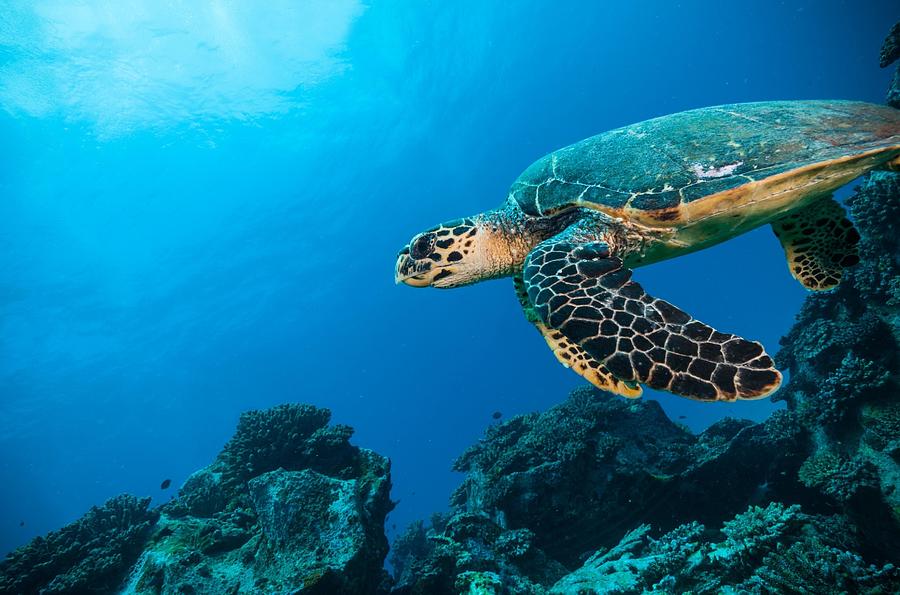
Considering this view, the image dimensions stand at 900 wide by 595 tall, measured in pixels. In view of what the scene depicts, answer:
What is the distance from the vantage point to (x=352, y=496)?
4215 millimetres

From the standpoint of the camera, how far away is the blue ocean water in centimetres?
2253

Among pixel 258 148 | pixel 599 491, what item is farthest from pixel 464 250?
pixel 258 148

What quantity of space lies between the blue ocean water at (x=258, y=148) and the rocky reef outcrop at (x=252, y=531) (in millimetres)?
24725

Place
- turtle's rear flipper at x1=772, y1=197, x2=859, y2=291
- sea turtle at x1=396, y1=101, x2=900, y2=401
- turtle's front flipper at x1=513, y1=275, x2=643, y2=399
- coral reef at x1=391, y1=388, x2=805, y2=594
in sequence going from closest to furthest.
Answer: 1. sea turtle at x1=396, y1=101, x2=900, y2=401
2. turtle's front flipper at x1=513, y1=275, x2=643, y2=399
3. turtle's rear flipper at x1=772, y1=197, x2=859, y2=291
4. coral reef at x1=391, y1=388, x2=805, y2=594

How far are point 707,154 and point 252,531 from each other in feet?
20.2

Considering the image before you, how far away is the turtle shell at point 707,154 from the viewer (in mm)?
2676

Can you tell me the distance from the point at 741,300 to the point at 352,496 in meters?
78.3

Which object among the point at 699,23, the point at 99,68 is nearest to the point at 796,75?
the point at 699,23

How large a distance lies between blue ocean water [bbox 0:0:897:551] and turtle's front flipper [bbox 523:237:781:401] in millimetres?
28187

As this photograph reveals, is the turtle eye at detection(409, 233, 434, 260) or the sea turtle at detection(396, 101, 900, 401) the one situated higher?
the turtle eye at detection(409, 233, 434, 260)

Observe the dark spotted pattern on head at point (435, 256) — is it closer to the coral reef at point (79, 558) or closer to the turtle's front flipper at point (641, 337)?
the turtle's front flipper at point (641, 337)

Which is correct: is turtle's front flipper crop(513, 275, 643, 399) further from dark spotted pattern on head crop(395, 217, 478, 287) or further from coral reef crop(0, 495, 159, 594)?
coral reef crop(0, 495, 159, 594)

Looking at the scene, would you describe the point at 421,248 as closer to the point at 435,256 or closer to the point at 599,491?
the point at 435,256

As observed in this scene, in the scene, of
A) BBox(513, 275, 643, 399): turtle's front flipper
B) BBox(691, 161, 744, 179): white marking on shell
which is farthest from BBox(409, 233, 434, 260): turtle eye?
BBox(691, 161, 744, 179): white marking on shell
